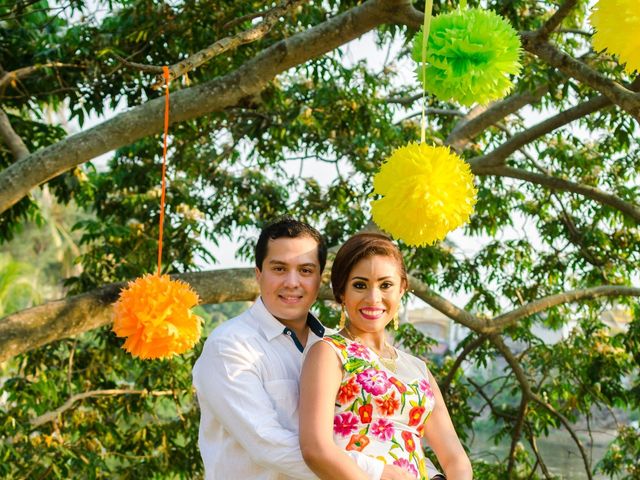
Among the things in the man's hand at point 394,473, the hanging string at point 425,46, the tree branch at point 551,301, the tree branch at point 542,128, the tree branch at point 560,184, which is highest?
the tree branch at point 542,128

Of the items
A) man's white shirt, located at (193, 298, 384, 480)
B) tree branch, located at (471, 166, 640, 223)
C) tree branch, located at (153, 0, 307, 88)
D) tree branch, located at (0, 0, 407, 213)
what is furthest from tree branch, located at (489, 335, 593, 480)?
man's white shirt, located at (193, 298, 384, 480)

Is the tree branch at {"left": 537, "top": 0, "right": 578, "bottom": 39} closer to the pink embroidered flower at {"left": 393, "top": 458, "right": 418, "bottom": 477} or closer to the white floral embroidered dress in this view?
the white floral embroidered dress

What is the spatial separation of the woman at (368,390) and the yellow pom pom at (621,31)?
634 mm

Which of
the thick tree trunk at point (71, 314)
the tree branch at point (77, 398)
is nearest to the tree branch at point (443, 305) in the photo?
the thick tree trunk at point (71, 314)

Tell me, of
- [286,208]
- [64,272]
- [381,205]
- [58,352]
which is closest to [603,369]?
[286,208]

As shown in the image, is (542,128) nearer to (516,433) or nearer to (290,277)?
(516,433)

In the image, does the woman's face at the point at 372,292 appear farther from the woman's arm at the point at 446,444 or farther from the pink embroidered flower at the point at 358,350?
the woman's arm at the point at 446,444

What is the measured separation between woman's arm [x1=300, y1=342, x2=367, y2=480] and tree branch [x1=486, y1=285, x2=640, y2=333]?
2.88 m

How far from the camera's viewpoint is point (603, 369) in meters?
5.24

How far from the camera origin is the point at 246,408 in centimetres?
168

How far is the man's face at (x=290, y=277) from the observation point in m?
1.87

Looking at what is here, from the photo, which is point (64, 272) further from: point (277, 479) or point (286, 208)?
point (277, 479)

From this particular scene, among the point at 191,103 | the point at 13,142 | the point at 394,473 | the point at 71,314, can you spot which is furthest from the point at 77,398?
the point at 394,473

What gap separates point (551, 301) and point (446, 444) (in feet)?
9.17
